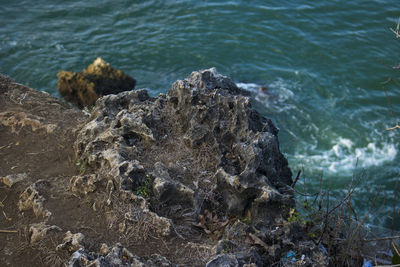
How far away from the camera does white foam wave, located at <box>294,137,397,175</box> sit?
40.9 ft

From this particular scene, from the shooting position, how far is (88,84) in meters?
13.4

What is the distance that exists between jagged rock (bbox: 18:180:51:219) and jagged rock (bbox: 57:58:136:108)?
6.78m

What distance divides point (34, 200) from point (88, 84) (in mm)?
7335

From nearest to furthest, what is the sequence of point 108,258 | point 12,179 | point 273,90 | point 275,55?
point 108,258 → point 12,179 → point 273,90 → point 275,55

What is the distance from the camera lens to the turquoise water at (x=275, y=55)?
13.1m

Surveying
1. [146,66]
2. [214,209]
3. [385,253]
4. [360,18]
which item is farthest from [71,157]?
[360,18]

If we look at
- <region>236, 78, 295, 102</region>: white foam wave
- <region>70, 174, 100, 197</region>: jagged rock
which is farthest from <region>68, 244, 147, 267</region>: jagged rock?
<region>236, 78, 295, 102</region>: white foam wave

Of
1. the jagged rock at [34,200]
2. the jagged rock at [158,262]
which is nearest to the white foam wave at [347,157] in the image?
the jagged rock at [158,262]

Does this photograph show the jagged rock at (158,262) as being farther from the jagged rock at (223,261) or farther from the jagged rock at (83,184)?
the jagged rock at (83,184)

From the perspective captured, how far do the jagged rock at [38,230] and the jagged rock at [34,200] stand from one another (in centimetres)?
30

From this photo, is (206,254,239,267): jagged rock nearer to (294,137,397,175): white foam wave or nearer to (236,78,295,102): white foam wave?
(294,137,397,175): white foam wave

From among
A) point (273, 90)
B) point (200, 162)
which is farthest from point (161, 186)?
point (273, 90)

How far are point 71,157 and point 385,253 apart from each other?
589cm

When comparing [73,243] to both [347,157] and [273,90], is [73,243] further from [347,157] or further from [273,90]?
[273,90]
